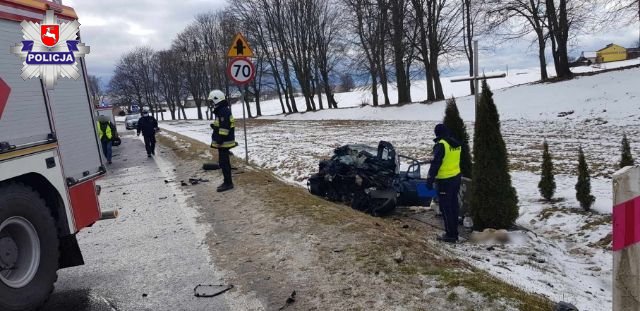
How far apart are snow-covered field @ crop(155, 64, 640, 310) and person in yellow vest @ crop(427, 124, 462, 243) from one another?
0.48 meters

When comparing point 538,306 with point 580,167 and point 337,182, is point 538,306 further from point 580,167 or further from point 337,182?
point 337,182

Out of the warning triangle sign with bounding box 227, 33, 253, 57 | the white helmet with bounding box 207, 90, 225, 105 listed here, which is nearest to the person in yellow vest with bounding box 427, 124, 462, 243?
the white helmet with bounding box 207, 90, 225, 105

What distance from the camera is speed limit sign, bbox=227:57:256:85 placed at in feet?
38.0

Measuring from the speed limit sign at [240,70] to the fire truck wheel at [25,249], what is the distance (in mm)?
7877

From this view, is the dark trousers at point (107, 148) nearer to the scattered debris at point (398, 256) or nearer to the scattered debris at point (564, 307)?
the scattered debris at point (398, 256)

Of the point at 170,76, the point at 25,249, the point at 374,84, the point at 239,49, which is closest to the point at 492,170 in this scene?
the point at 25,249

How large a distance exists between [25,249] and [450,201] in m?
5.61

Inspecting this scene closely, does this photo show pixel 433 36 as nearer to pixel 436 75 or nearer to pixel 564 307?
pixel 436 75

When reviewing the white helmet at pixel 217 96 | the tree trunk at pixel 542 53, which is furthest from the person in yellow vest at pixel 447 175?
the tree trunk at pixel 542 53

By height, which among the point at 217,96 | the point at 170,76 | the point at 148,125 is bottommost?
the point at 148,125

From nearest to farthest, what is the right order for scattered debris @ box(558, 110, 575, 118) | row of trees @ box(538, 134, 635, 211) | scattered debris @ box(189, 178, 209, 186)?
row of trees @ box(538, 134, 635, 211) < scattered debris @ box(189, 178, 209, 186) < scattered debris @ box(558, 110, 575, 118)

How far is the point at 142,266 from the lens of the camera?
17.5 ft

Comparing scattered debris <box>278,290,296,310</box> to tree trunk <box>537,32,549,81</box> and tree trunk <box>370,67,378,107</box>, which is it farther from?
tree trunk <box>370,67,378,107</box>

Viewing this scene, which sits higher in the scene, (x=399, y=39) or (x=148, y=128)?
(x=399, y=39)
